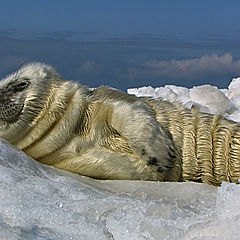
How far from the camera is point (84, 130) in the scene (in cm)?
407

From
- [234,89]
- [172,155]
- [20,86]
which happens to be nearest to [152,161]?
[172,155]

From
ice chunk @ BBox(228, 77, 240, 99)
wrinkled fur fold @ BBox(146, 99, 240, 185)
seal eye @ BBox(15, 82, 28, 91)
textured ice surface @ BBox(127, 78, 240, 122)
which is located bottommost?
ice chunk @ BBox(228, 77, 240, 99)

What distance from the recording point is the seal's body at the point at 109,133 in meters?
3.83

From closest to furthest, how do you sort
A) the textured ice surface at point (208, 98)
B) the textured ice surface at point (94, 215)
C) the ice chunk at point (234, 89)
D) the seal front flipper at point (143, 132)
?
the textured ice surface at point (94, 215) < the seal front flipper at point (143, 132) < the textured ice surface at point (208, 98) < the ice chunk at point (234, 89)

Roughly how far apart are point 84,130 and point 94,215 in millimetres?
A: 1843

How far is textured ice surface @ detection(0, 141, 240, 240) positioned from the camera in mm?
1996

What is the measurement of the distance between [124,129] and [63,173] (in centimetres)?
58

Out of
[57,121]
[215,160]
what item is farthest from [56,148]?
[215,160]

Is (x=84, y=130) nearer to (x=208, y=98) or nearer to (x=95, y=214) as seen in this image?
(x=95, y=214)

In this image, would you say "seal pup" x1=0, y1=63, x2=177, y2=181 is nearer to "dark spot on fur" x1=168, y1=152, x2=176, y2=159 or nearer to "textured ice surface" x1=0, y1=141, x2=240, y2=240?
"dark spot on fur" x1=168, y1=152, x2=176, y2=159

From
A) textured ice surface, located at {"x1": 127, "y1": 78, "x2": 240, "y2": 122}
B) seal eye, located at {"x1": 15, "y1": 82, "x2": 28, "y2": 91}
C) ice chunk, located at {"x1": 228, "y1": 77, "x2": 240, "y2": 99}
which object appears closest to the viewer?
seal eye, located at {"x1": 15, "y1": 82, "x2": 28, "y2": 91}

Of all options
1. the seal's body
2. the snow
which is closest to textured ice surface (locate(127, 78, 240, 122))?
the seal's body

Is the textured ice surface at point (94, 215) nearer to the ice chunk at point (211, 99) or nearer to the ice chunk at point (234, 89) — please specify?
the ice chunk at point (211, 99)

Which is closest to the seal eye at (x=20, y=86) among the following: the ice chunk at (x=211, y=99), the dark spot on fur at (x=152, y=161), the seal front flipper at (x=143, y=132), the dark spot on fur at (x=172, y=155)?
the seal front flipper at (x=143, y=132)
